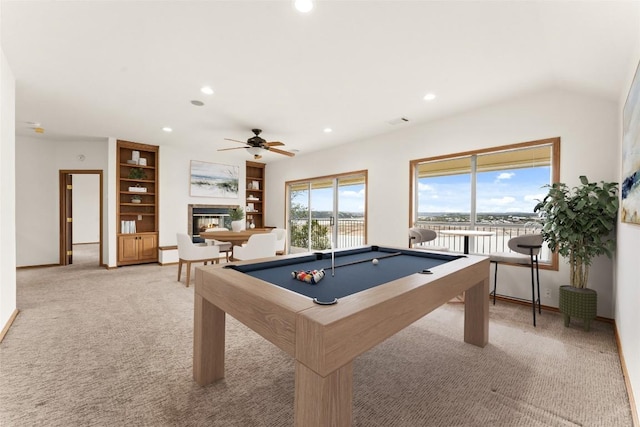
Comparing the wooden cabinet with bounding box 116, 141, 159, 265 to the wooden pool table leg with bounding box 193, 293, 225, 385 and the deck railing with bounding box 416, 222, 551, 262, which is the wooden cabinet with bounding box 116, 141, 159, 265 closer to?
the wooden pool table leg with bounding box 193, 293, 225, 385

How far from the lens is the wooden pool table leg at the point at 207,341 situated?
185cm

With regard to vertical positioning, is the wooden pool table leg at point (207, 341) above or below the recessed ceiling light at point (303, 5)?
below

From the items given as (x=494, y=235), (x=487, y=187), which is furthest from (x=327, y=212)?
(x=494, y=235)

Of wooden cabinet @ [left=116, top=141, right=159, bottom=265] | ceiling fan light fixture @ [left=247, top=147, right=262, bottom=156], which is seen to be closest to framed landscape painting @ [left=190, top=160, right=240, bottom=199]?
wooden cabinet @ [left=116, top=141, right=159, bottom=265]

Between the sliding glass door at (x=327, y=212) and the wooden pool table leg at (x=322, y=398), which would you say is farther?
the sliding glass door at (x=327, y=212)

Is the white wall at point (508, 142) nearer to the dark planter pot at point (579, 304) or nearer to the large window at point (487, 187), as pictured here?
the large window at point (487, 187)

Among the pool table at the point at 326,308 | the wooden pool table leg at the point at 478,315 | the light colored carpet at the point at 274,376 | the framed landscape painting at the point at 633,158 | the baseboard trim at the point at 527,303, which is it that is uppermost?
the framed landscape painting at the point at 633,158

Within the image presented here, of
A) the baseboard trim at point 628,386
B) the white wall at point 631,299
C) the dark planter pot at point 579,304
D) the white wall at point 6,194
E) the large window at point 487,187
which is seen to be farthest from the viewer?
the large window at point 487,187

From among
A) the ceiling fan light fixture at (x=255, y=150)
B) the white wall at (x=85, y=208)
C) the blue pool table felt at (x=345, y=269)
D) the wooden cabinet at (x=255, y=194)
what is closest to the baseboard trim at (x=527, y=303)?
the blue pool table felt at (x=345, y=269)

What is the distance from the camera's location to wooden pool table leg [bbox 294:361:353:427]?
3.42 ft

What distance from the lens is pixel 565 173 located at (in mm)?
3250

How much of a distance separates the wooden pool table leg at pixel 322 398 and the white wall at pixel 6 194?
3216 millimetres

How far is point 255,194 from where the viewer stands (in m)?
8.25

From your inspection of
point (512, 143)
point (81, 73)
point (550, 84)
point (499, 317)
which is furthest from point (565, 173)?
point (81, 73)
